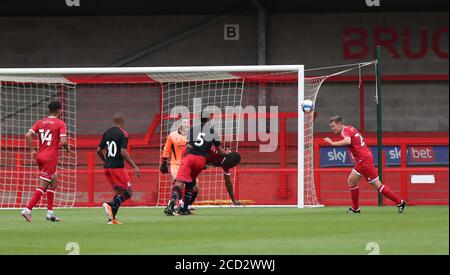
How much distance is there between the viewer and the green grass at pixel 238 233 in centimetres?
1306

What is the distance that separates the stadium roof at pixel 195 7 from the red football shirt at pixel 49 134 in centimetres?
1400

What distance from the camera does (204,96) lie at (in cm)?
3048

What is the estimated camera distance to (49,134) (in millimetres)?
18328

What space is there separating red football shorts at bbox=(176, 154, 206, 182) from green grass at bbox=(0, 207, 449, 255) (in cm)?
70

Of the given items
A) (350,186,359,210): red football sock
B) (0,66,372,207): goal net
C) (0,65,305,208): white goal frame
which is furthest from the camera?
(0,66,372,207): goal net

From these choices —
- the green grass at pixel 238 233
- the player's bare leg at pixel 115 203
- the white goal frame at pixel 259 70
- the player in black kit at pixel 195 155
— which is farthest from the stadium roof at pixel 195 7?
the player's bare leg at pixel 115 203

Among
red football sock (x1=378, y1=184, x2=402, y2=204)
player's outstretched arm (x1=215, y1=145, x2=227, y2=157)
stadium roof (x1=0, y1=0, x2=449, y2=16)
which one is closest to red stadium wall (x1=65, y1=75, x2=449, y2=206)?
red football sock (x1=378, y1=184, x2=402, y2=204)

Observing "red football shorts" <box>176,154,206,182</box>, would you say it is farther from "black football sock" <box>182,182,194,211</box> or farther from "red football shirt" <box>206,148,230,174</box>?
"red football shirt" <box>206,148,230,174</box>

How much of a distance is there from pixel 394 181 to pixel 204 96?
771cm

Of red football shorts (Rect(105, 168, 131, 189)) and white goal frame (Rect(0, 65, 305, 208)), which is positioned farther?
white goal frame (Rect(0, 65, 305, 208))

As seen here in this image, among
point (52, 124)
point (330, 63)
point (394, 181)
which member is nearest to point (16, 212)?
point (52, 124)

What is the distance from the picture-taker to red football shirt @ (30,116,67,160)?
18.3 metres
